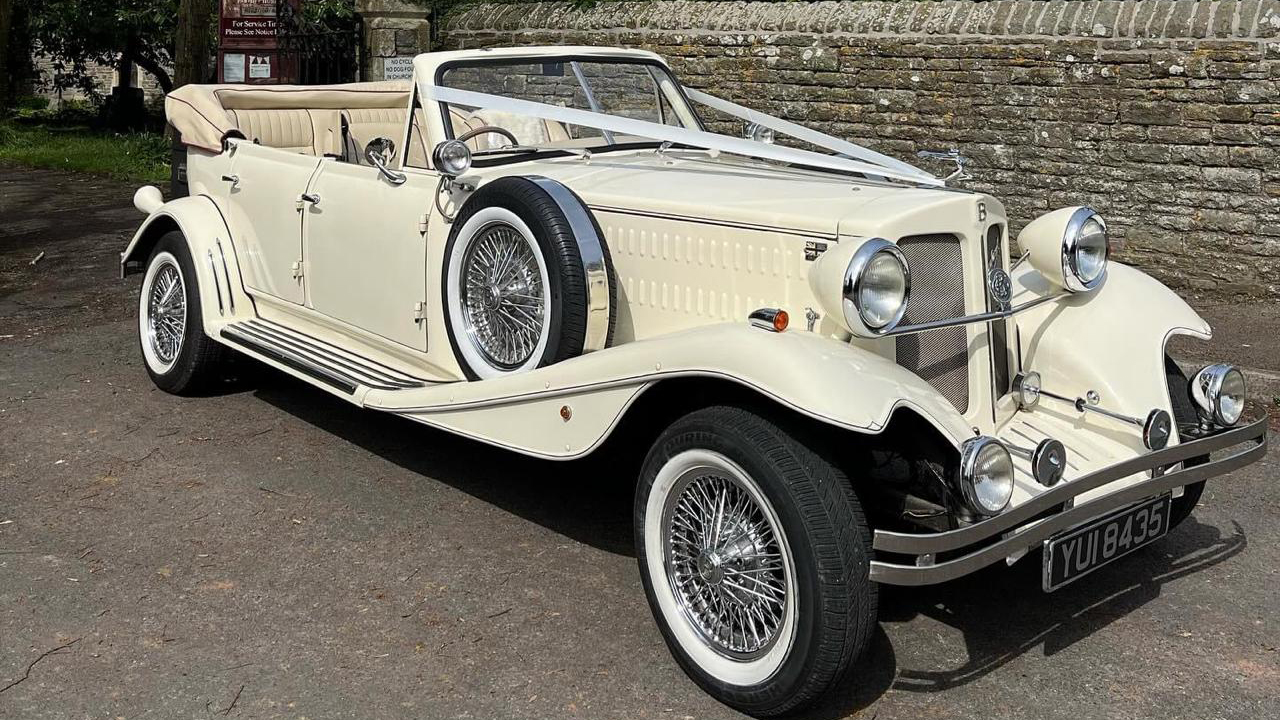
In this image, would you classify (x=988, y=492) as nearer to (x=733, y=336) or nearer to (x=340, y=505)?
(x=733, y=336)

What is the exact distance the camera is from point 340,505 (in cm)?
474

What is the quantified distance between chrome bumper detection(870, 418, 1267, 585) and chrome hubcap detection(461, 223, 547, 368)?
1.63 meters

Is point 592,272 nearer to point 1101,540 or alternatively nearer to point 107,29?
point 1101,540

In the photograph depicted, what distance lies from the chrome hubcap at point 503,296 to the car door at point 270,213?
4.65 ft

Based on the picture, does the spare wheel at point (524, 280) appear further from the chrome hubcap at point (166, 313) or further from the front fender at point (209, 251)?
the chrome hubcap at point (166, 313)

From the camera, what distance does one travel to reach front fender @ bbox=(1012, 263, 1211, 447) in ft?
13.3

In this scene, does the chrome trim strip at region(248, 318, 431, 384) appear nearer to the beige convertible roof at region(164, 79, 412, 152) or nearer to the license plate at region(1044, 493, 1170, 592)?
the beige convertible roof at region(164, 79, 412, 152)

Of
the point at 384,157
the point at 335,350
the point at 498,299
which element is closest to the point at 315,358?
the point at 335,350

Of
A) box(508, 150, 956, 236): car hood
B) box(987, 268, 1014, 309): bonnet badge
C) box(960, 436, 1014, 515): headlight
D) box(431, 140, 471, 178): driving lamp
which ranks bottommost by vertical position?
box(960, 436, 1014, 515): headlight

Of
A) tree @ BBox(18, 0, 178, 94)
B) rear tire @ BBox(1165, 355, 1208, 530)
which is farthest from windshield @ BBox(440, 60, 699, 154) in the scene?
tree @ BBox(18, 0, 178, 94)

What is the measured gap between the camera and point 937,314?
3863 mm

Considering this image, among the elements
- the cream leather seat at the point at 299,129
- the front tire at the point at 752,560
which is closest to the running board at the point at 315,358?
the cream leather seat at the point at 299,129

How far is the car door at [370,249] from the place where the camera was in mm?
4961

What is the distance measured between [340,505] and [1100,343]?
9.05 ft
